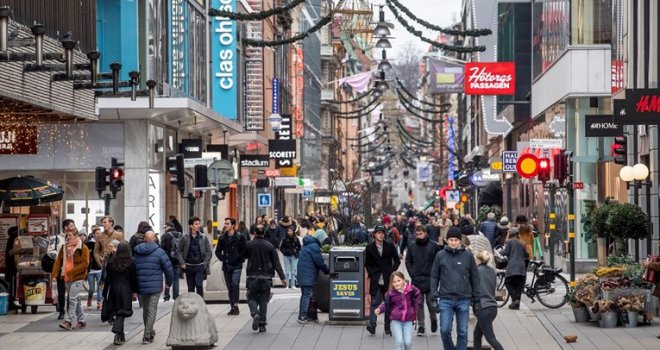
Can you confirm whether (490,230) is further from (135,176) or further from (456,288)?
(456,288)

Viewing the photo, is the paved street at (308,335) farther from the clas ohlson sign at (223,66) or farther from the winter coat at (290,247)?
the clas ohlson sign at (223,66)

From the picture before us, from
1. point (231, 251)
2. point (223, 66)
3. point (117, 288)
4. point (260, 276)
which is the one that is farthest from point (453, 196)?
point (117, 288)

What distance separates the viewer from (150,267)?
2114 centimetres

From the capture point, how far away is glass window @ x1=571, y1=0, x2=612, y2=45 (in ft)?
130

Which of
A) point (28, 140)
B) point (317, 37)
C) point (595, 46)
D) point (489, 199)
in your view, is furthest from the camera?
point (317, 37)

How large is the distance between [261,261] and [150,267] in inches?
97.4

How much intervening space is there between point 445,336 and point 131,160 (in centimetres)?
2476

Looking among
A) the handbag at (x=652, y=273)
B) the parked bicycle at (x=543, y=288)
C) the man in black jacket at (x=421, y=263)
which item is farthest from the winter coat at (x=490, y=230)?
the handbag at (x=652, y=273)

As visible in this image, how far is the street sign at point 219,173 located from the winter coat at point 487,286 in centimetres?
1573

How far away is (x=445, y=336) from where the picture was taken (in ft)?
58.5

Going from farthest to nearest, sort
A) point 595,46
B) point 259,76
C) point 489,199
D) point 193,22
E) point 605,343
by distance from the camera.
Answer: point 489,199, point 259,76, point 193,22, point 595,46, point 605,343

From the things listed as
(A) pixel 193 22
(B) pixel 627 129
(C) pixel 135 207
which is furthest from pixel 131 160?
(B) pixel 627 129

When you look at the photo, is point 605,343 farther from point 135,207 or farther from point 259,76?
point 259,76

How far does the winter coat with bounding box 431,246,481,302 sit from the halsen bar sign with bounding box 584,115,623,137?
13239 mm
